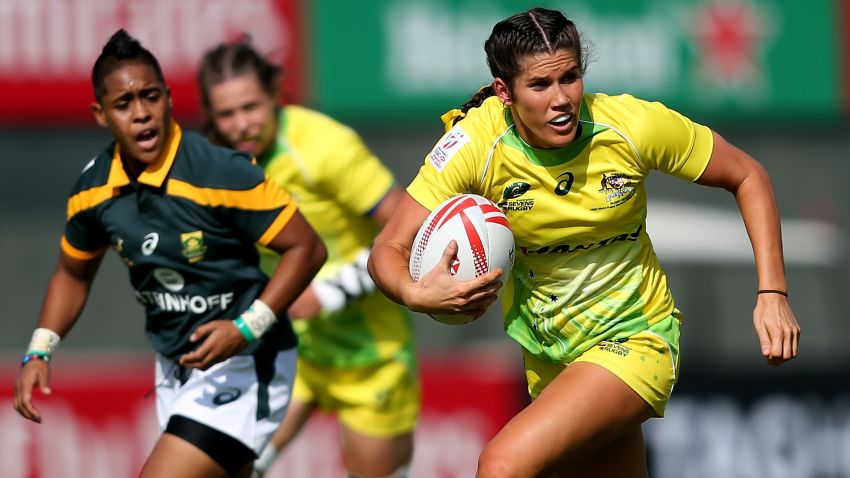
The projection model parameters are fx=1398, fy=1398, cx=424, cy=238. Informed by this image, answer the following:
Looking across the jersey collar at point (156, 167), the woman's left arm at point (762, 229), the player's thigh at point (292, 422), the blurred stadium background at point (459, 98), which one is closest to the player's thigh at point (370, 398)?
the player's thigh at point (292, 422)

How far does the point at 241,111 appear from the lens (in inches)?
238

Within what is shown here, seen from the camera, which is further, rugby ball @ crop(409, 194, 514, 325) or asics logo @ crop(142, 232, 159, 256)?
asics logo @ crop(142, 232, 159, 256)

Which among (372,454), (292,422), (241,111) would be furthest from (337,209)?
(372,454)

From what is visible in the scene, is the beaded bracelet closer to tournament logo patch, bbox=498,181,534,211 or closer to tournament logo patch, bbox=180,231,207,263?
tournament logo patch, bbox=180,231,207,263

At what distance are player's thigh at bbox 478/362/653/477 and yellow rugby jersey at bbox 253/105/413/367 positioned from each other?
1.88 meters

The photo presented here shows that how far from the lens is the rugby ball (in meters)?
4.28

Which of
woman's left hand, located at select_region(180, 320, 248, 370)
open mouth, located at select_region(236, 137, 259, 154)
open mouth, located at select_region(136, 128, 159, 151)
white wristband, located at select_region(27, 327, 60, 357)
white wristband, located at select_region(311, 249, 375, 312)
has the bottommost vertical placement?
white wristband, located at select_region(311, 249, 375, 312)

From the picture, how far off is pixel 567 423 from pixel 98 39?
9.37m

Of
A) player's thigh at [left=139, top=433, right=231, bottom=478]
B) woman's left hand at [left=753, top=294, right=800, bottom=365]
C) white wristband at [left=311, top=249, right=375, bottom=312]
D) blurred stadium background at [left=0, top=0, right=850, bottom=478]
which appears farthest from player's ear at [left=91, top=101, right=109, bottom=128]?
blurred stadium background at [left=0, top=0, right=850, bottom=478]

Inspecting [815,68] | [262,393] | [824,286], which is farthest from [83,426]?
[815,68]

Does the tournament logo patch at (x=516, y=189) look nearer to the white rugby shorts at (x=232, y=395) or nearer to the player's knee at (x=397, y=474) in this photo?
the white rugby shorts at (x=232, y=395)

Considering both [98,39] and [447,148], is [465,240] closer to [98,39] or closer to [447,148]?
[447,148]

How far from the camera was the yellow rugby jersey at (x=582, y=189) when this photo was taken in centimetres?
453

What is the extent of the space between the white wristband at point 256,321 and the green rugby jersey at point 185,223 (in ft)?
0.63
